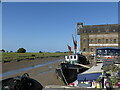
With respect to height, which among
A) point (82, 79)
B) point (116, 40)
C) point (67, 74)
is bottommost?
point (67, 74)

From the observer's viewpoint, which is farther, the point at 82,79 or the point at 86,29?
the point at 86,29

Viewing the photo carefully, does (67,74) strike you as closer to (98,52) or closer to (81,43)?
(98,52)

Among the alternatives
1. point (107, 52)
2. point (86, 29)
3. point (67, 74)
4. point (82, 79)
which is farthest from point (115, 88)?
point (86, 29)

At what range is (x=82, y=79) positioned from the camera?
579cm

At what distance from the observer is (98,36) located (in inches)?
1826

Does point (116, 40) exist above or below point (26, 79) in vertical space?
above

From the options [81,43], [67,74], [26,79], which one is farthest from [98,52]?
[81,43]

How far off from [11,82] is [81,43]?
41.0 meters

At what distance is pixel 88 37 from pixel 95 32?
8.76ft

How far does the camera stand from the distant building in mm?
44284

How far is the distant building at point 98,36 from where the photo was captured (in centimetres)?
4428

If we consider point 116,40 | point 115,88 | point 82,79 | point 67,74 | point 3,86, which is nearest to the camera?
point 115,88

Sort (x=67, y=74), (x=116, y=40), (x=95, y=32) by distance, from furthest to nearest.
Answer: (x=95, y=32) → (x=116, y=40) → (x=67, y=74)

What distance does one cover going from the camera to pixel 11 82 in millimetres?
5027
